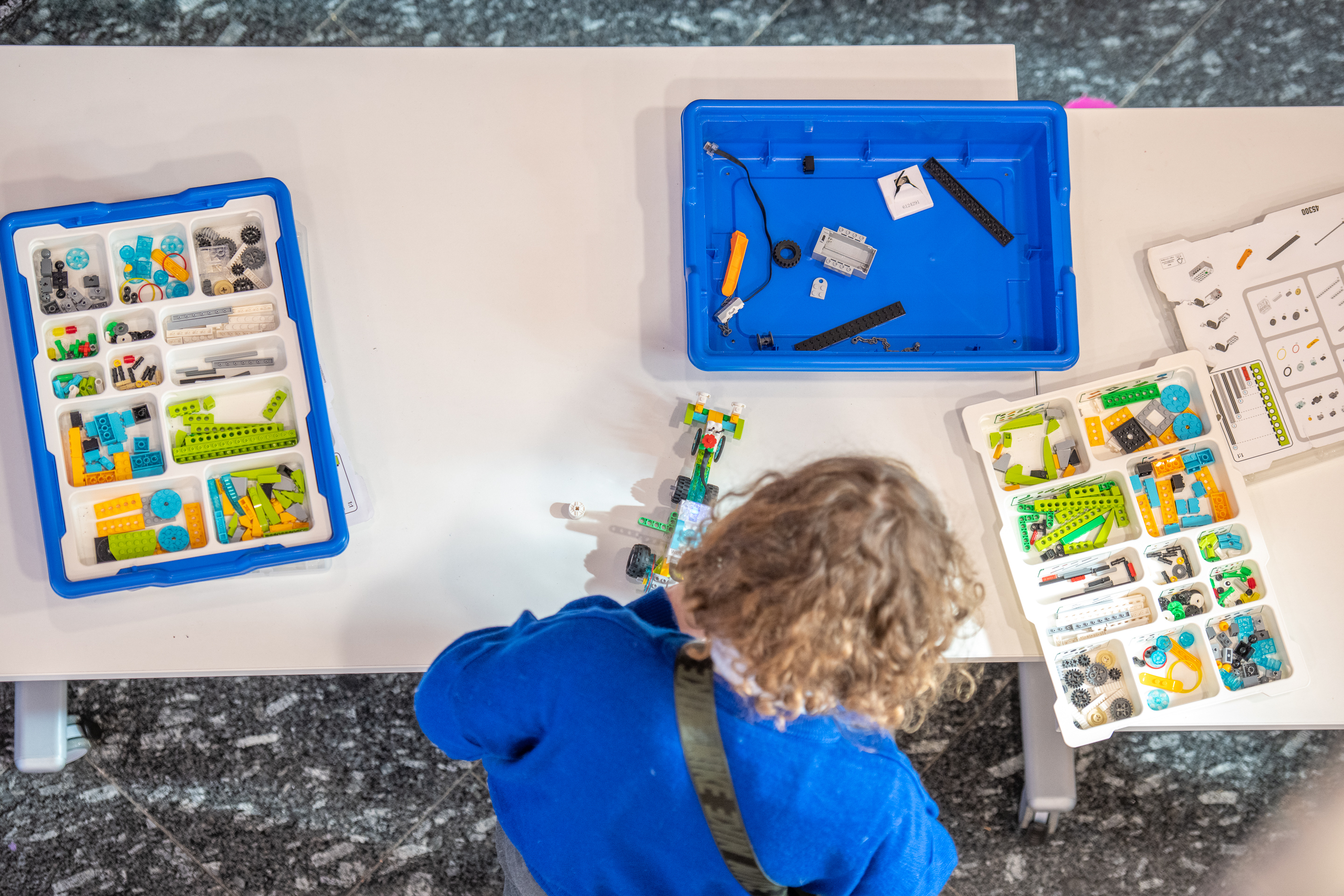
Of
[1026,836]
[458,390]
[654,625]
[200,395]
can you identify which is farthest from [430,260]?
[1026,836]

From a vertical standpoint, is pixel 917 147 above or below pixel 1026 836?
above

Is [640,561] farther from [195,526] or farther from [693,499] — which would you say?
[195,526]

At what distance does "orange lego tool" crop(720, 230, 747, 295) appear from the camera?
1285mm

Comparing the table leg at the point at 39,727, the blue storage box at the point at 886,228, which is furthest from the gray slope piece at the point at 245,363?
the table leg at the point at 39,727

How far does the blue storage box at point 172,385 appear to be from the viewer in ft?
3.95

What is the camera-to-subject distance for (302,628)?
49.3 inches

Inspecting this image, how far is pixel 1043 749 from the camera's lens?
151 cm

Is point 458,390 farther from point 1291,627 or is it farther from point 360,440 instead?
point 1291,627

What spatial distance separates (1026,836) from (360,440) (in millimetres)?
1564

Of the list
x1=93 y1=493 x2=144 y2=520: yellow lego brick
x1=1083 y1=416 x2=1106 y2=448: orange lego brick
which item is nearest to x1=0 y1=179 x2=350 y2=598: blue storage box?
x1=93 y1=493 x2=144 y2=520: yellow lego brick

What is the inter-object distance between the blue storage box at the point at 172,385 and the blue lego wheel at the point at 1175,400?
4.08 feet

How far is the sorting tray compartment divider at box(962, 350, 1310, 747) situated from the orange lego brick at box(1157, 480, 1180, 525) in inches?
0.9

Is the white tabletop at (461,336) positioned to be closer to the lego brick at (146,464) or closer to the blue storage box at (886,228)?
A: the blue storage box at (886,228)

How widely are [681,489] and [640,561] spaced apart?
0.12m
